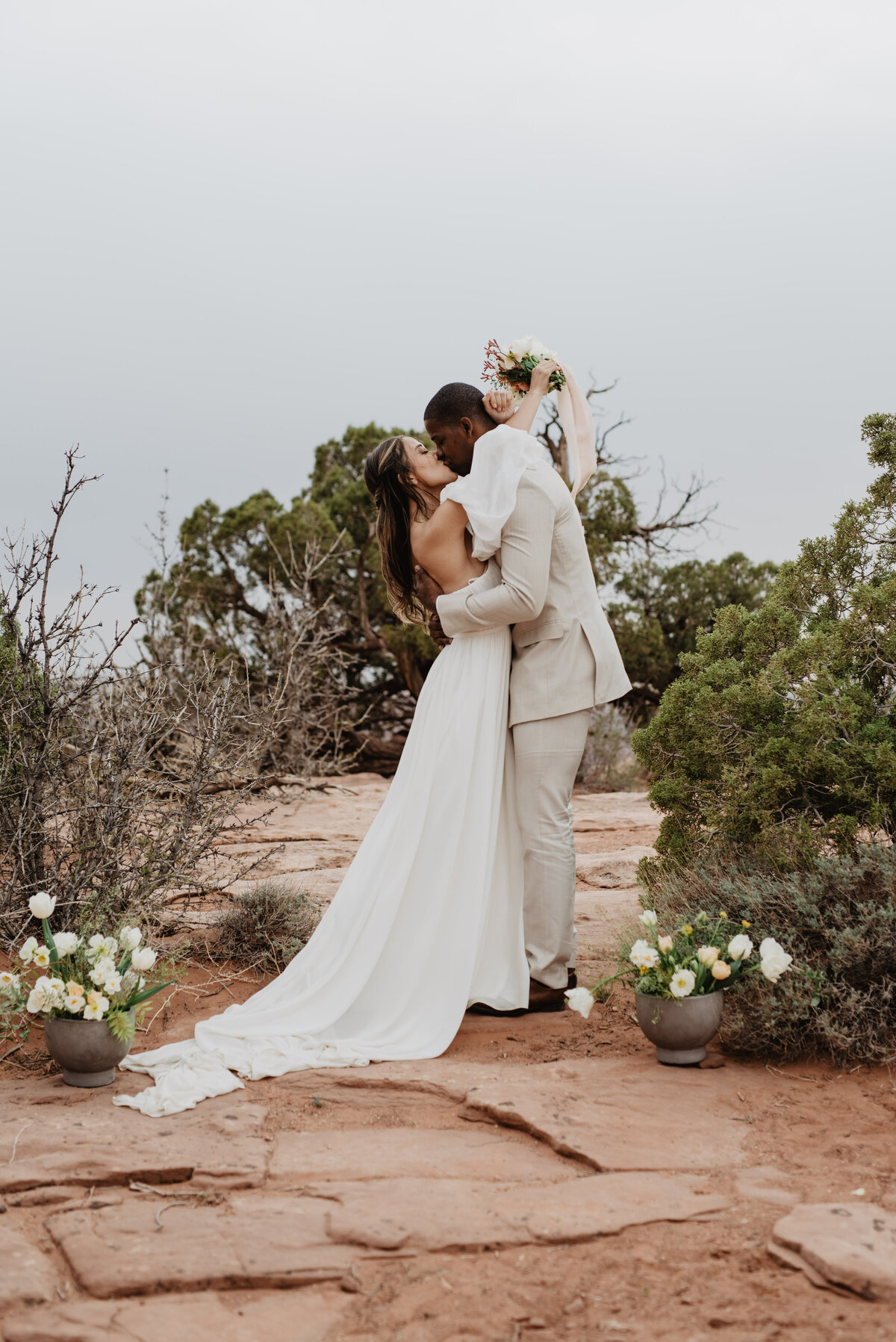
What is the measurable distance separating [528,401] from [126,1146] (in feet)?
9.97

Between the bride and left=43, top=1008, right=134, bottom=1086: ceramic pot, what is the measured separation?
0.23 metres

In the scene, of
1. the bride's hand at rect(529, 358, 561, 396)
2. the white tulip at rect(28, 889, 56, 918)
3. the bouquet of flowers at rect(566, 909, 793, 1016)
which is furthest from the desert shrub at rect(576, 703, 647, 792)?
the white tulip at rect(28, 889, 56, 918)

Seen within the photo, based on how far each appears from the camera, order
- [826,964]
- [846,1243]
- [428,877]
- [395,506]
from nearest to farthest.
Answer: [846,1243]
[826,964]
[428,877]
[395,506]

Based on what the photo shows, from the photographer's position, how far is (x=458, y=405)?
4.54m

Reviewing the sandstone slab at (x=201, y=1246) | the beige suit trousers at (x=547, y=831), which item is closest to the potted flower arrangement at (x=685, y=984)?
the beige suit trousers at (x=547, y=831)

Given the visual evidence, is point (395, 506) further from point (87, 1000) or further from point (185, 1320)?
point (185, 1320)

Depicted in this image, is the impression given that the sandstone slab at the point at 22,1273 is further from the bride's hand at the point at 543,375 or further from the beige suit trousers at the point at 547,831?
the bride's hand at the point at 543,375

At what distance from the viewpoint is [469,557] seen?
15.3 feet

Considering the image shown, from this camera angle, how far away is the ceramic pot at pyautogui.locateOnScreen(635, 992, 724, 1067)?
3744 millimetres

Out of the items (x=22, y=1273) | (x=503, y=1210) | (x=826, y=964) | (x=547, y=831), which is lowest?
(x=22, y=1273)

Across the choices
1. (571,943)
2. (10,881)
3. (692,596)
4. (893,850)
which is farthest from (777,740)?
(692,596)

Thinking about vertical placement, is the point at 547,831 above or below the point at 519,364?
below

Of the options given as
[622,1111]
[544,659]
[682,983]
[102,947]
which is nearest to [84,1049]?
[102,947]

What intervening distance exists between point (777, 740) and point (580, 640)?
1037 millimetres
